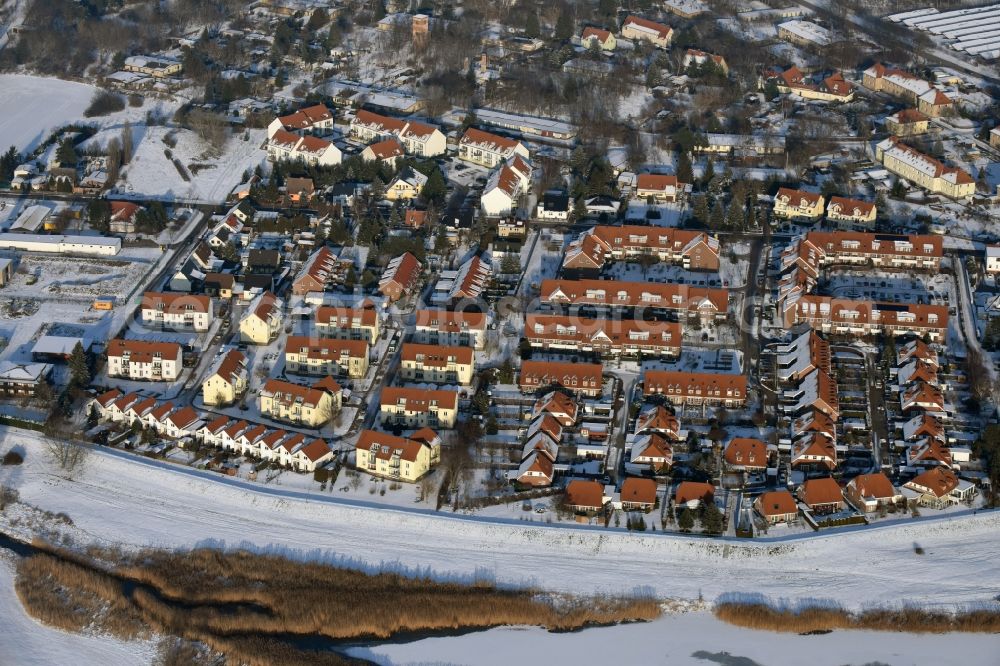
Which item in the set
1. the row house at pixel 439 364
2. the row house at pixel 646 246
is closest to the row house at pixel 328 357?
the row house at pixel 439 364

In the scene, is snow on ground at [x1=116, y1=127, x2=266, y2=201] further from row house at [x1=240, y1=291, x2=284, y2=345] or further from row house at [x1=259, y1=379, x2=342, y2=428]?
row house at [x1=259, y1=379, x2=342, y2=428]

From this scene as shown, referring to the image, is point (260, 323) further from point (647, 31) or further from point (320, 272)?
point (647, 31)

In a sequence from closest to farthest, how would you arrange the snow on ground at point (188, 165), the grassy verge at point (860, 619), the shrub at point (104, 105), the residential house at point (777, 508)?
the grassy verge at point (860, 619) → the residential house at point (777, 508) → the snow on ground at point (188, 165) → the shrub at point (104, 105)

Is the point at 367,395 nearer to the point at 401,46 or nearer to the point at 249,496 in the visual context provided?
the point at 249,496

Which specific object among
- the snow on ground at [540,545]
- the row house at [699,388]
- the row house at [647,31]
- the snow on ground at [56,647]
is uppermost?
the snow on ground at [56,647]

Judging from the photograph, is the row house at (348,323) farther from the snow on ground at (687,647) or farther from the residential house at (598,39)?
the residential house at (598,39)

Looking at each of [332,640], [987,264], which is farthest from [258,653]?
[987,264]

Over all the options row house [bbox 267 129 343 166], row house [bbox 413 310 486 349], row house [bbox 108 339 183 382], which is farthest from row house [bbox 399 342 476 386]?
row house [bbox 267 129 343 166]
